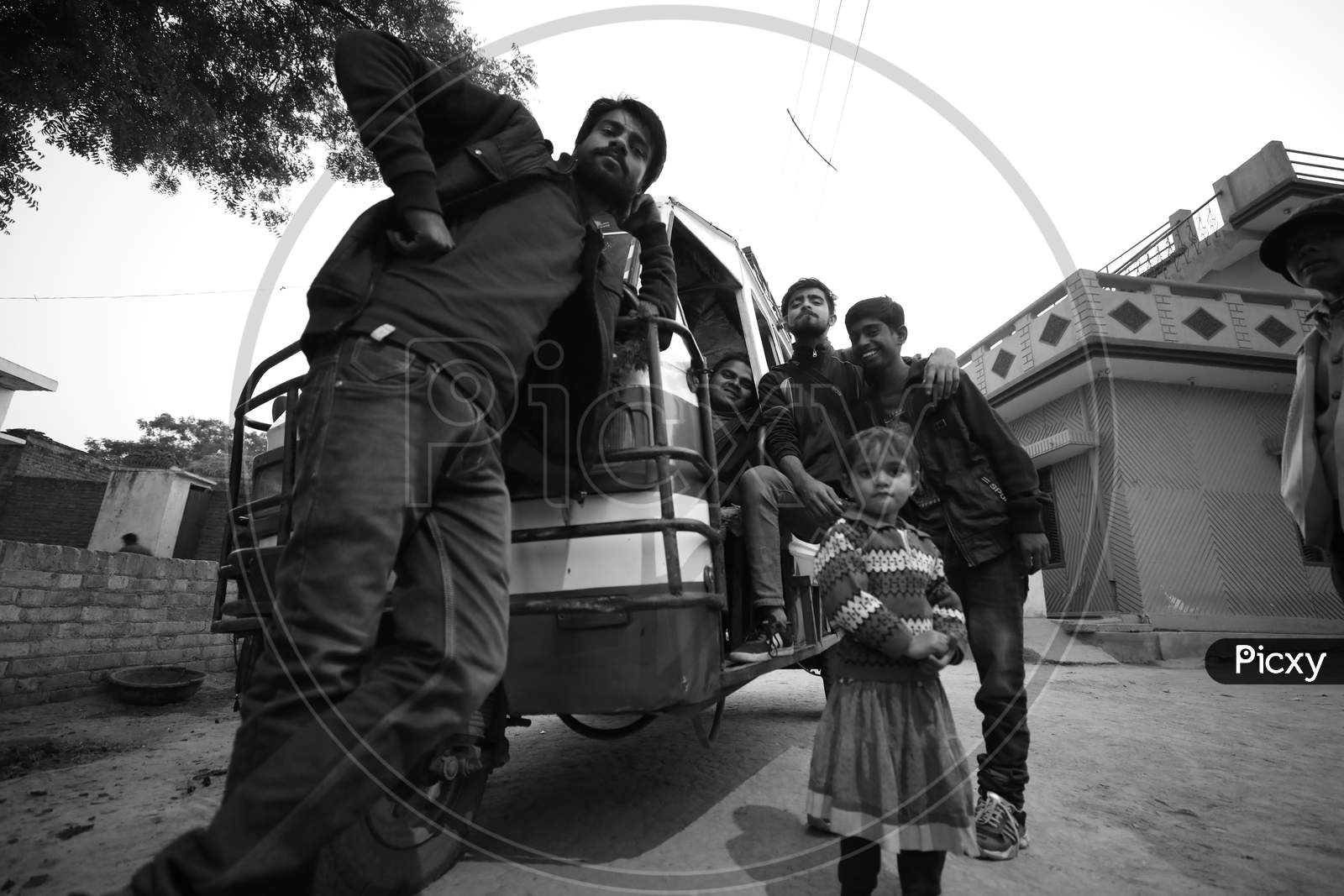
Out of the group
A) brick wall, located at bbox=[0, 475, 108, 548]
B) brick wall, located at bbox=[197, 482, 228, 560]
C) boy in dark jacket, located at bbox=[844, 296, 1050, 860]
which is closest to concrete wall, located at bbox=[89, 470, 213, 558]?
brick wall, located at bbox=[197, 482, 228, 560]

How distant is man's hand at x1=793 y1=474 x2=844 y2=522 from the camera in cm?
268

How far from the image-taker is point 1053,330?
36.4ft

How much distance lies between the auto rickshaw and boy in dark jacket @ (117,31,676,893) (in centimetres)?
22

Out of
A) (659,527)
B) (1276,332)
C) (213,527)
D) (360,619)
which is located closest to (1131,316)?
(1276,332)

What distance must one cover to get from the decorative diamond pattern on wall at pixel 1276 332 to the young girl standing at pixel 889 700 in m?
12.6

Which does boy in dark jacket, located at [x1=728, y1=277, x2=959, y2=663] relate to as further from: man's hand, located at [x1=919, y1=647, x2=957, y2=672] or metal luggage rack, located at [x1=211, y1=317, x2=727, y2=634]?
man's hand, located at [x1=919, y1=647, x2=957, y2=672]

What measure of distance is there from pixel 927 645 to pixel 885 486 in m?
0.47

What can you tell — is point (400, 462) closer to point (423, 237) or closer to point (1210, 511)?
point (423, 237)

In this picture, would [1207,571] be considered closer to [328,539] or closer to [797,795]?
[797,795]

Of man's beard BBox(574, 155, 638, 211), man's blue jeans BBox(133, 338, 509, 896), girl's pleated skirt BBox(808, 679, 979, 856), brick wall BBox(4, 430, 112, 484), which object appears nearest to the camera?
man's blue jeans BBox(133, 338, 509, 896)

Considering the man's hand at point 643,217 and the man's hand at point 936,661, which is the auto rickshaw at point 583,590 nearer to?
Result: the man's hand at point 643,217

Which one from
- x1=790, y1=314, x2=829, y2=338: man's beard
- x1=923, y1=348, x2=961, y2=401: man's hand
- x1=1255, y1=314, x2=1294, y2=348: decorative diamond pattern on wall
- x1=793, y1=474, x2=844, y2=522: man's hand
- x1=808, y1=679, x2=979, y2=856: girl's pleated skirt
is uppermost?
x1=1255, y1=314, x2=1294, y2=348: decorative diamond pattern on wall

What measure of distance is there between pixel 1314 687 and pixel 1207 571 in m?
4.26

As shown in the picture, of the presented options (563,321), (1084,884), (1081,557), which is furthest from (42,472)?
(1081,557)
